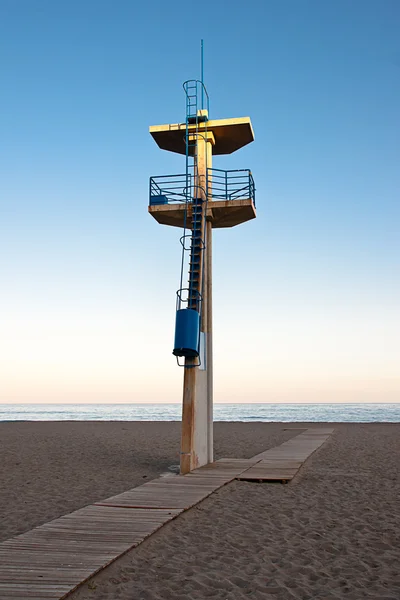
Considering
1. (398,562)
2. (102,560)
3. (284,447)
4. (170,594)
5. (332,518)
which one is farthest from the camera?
(284,447)

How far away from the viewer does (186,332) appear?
1134cm

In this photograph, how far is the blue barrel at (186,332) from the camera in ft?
37.1

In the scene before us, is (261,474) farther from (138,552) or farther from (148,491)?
(138,552)

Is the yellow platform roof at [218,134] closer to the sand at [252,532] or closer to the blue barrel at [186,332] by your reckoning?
the blue barrel at [186,332]

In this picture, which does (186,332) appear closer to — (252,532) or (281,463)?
(281,463)

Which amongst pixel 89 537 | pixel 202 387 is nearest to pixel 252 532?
pixel 89 537

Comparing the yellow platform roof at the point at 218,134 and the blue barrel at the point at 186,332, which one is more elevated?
the yellow platform roof at the point at 218,134

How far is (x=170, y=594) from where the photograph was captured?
4.76 meters

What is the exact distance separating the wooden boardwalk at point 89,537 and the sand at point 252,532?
0.57 feet

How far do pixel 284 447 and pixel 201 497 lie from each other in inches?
348

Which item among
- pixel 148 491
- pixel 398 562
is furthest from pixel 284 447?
pixel 398 562

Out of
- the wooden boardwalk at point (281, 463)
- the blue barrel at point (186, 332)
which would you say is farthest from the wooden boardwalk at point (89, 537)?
the blue barrel at point (186, 332)

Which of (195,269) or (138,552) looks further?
(195,269)

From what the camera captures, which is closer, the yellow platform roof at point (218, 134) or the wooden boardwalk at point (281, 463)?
the wooden boardwalk at point (281, 463)
